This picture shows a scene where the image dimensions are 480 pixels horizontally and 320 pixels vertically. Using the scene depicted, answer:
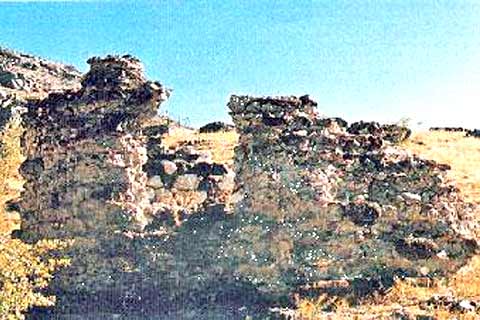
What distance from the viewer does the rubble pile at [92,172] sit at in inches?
1041

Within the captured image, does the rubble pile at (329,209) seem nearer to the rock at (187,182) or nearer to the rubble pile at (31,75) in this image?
the rock at (187,182)

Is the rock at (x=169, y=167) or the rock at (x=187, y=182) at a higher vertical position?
the rock at (x=169, y=167)

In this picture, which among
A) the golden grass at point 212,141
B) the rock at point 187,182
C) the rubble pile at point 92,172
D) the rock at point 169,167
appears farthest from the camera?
the golden grass at point 212,141

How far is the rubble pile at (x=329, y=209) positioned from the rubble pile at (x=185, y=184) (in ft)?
7.11

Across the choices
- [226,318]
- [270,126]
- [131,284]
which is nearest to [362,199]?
[270,126]

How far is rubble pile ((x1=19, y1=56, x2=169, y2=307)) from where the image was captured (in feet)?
86.8

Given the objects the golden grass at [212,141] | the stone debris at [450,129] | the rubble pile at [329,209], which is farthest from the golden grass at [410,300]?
the stone debris at [450,129]

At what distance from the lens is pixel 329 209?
25.8 metres

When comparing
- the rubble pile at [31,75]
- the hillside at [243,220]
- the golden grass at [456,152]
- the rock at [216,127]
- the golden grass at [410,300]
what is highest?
the rubble pile at [31,75]

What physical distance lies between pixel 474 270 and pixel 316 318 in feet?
19.8

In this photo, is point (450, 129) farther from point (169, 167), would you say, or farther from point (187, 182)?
point (187, 182)

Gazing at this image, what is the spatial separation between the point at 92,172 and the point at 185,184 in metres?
6.14

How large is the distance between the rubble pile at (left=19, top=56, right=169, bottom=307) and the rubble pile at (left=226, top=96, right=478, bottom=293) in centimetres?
309

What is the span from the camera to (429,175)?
26922mm
